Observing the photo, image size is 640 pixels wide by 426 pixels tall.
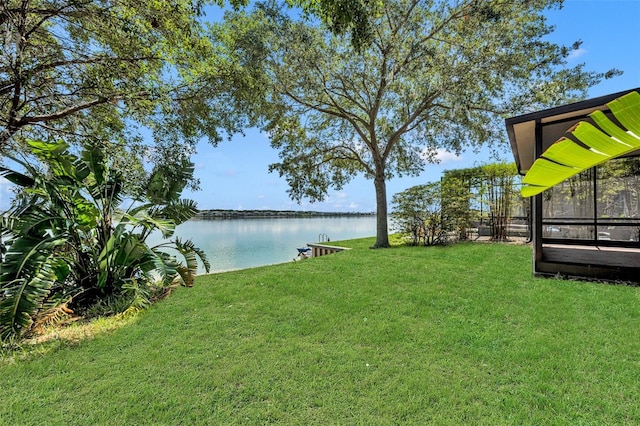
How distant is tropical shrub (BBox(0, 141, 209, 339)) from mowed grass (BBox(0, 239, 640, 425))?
2.79ft

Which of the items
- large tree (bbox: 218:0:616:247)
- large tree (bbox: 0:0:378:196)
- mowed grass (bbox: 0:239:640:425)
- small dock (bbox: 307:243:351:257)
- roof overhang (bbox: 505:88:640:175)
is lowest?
mowed grass (bbox: 0:239:640:425)

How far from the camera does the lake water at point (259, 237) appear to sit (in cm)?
1122

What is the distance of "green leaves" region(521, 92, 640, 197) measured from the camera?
90cm

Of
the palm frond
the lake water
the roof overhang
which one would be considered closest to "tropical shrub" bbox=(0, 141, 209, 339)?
the palm frond

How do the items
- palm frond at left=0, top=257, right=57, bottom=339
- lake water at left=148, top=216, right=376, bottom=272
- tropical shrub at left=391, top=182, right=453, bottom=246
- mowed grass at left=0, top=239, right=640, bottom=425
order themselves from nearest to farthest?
mowed grass at left=0, top=239, right=640, bottom=425, palm frond at left=0, top=257, right=57, bottom=339, tropical shrub at left=391, top=182, right=453, bottom=246, lake water at left=148, top=216, right=376, bottom=272

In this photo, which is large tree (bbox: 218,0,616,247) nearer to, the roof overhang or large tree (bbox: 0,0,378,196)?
large tree (bbox: 0,0,378,196)

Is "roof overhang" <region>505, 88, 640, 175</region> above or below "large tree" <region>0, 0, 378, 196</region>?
below

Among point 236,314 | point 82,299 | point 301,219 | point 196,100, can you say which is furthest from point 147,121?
point 301,219

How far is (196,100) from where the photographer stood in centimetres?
674

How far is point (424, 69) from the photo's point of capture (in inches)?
369

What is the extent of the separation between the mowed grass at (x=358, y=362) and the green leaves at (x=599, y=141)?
7.08ft

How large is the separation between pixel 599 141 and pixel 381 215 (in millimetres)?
10061

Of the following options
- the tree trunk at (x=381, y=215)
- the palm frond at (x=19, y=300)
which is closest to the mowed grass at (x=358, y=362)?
the palm frond at (x=19, y=300)

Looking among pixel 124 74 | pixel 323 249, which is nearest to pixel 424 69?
pixel 323 249
